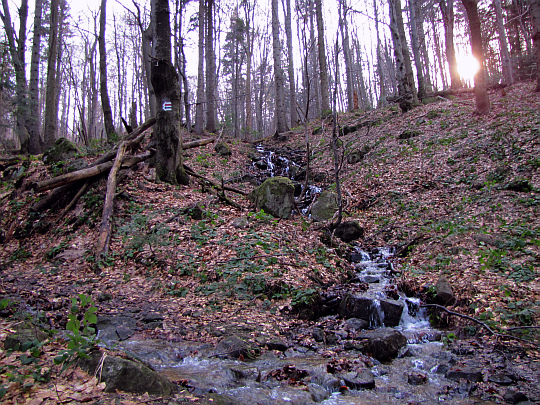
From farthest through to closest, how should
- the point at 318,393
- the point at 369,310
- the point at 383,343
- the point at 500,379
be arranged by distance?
the point at 369,310
the point at 383,343
the point at 500,379
the point at 318,393

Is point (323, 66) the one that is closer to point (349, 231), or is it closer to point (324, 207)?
point (324, 207)

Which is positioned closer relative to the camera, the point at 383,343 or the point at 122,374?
the point at 122,374

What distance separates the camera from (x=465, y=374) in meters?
3.38

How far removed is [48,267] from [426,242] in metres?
8.02

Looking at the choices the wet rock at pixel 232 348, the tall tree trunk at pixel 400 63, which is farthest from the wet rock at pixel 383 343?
the tall tree trunk at pixel 400 63

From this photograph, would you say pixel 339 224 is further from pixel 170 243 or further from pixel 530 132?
pixel 530 132

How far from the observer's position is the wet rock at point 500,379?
3.20 metres

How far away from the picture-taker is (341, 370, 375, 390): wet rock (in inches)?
131

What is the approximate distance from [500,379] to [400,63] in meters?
14.5

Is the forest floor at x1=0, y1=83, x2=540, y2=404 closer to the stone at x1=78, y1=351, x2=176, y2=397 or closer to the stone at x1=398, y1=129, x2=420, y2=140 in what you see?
the stone at x1=78, y1=351, x2=176, y2=397

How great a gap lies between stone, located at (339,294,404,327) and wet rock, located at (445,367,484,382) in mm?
1497

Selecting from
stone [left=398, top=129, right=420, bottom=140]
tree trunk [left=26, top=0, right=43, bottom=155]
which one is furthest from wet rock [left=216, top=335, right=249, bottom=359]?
tree trunk [left=26, top=0, right=43, bottom=155]

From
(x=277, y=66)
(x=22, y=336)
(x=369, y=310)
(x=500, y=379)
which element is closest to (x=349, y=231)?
(x=369, y=310)

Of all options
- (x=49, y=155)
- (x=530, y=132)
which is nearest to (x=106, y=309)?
(x=49, y=155)
